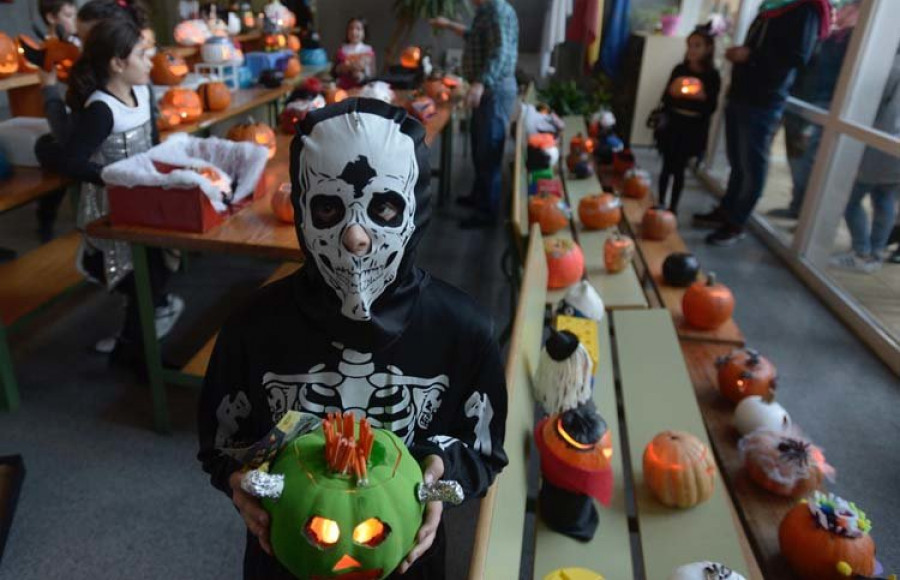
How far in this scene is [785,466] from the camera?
71.3 inches

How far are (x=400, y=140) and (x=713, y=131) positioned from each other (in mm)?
6322

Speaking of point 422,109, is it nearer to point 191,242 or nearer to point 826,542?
point 191,242

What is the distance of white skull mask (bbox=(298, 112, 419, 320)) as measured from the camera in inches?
35.3

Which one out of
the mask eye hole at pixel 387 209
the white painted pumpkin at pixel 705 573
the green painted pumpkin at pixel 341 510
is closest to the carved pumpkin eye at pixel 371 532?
the green painted pumpkin at pixel 341 510

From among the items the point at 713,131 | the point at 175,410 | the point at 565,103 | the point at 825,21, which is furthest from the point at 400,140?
the point at 713,131

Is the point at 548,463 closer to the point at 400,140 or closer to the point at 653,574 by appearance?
the point at 653,574

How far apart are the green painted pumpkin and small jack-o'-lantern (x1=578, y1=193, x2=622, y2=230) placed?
267 centimetres

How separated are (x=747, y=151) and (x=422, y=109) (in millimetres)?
2418

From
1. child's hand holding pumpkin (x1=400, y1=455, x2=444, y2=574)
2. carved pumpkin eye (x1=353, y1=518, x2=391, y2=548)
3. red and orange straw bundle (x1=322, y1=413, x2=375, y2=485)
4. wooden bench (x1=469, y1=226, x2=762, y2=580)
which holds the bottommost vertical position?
wooden bench (x1=469, y1=226, x2=762, y2=580)

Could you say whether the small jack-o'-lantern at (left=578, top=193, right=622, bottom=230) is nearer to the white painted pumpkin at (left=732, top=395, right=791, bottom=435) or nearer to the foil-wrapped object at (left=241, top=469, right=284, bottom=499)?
the white painted pumpkin at (left=732, top=395, right=791, bottom=435)

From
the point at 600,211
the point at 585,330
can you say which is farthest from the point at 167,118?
the point at 585,330

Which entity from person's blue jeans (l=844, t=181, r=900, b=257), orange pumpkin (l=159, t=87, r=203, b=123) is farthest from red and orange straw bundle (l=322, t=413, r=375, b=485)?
person's blue jeans (l=844, t=181, r=900, b=257)

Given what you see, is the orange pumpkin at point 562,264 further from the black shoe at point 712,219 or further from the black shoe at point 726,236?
the black shoe at point 712,219

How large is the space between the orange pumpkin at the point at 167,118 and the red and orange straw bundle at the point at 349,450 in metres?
2.99
